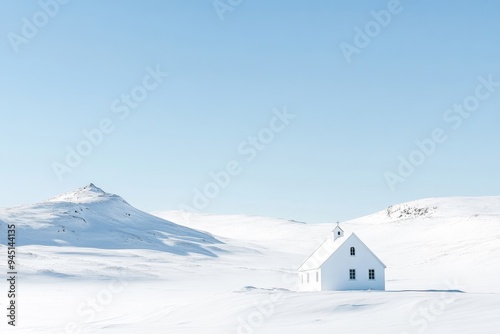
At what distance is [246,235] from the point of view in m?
185

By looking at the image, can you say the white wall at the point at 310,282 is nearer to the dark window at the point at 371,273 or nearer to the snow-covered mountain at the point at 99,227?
the dark window at the point at 371,273

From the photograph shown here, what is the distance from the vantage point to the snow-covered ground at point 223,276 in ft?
116

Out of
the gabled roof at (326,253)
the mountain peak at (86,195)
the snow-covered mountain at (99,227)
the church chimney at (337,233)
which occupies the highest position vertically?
the mountain peak at (86,195)

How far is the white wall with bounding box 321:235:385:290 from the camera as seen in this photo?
167ft

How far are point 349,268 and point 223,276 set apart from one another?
107ft

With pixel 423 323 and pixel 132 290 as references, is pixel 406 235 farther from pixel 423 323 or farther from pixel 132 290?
pixel 423 323

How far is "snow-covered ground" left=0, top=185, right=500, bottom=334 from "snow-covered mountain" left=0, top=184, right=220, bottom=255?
333 mm

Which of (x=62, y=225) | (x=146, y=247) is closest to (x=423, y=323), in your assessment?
(x=146, y=247)

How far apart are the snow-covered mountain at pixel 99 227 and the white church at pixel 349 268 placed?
61.8 m

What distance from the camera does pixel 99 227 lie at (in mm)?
123625

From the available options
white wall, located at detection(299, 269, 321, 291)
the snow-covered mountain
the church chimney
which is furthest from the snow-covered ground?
the church chimney

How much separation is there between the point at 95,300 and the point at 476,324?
31.4 meters

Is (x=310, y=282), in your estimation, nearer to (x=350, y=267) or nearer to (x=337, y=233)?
(x=350, y=267)

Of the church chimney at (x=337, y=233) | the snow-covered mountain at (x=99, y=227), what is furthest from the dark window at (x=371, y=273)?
the snow-covered mountain at (x=99, y=227)
